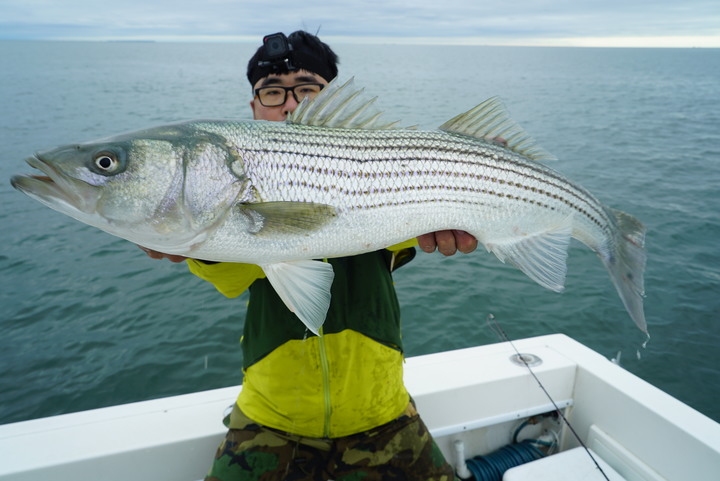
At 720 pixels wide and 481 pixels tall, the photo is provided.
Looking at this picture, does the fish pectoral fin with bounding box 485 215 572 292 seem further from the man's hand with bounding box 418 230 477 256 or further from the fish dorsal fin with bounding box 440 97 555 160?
the fish dorsal fin with bounding box 440 97 555 160

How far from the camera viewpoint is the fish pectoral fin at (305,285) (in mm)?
2152

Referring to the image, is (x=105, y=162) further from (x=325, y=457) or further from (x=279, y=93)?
(x=325, y=457)

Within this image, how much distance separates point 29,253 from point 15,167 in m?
5.44

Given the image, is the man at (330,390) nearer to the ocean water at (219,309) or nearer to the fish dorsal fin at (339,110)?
the fish dorsal fin at (339,110)

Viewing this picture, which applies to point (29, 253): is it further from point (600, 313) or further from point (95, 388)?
point (600, 313)

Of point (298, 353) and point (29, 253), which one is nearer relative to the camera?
point (298, 353)

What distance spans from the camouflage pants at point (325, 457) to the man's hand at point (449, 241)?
1090 millimetres

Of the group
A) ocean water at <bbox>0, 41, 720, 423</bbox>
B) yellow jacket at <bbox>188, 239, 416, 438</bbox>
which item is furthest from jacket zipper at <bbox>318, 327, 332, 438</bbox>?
ocean water at <bbox>0, 41, 720, 423</bbox>

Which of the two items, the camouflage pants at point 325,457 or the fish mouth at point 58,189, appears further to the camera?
the camouflage pants at point 325,457

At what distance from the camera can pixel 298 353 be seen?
8.71 feet

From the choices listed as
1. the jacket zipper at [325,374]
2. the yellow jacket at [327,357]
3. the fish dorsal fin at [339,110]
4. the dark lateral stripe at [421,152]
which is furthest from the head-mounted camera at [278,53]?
the jacket zipper at [325,374]

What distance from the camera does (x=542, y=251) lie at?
2.59m

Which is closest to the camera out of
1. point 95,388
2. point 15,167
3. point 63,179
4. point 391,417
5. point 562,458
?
point 63,179

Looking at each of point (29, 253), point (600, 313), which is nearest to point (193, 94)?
point (29, 253)
